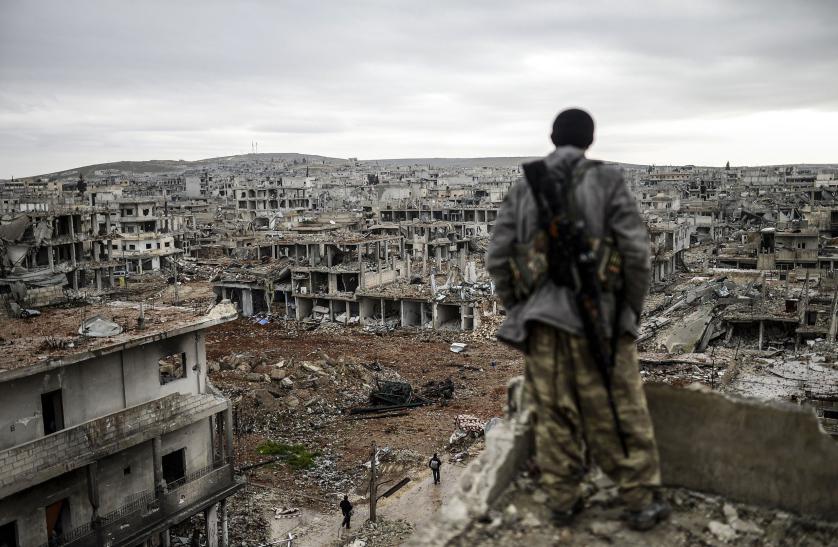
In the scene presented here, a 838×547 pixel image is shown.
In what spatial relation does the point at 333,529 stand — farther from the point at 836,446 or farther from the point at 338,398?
the point at 836,446

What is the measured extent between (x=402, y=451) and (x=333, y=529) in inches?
204

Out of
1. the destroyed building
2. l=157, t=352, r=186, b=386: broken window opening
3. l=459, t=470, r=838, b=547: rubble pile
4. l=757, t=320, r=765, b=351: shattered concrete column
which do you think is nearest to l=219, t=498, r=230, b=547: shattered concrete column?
the destroyed building

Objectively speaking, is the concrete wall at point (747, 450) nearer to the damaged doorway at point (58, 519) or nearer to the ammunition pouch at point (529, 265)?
the ammunition pouch at point (529, 265)

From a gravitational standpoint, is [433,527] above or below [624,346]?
below

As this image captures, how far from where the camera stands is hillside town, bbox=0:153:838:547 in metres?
4.39

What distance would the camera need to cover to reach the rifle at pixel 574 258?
3.93 metres

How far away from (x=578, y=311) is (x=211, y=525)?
15.1 metres

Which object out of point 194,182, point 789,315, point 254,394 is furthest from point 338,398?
point 194,182

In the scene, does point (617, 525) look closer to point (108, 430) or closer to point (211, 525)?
point (108, 430)

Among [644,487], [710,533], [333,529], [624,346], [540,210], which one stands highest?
[540,210]

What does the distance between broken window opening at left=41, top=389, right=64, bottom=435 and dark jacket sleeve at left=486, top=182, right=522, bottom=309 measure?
12418 mm

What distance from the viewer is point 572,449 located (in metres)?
4.18

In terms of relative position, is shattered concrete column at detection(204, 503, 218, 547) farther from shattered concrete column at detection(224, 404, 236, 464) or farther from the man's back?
the man's back

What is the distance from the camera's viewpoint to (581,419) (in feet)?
13.7
